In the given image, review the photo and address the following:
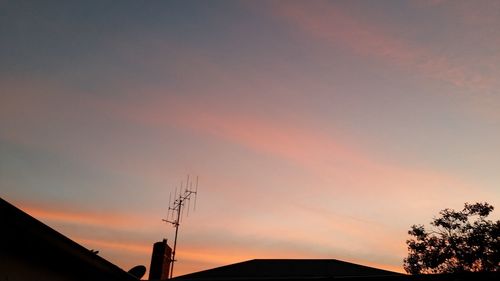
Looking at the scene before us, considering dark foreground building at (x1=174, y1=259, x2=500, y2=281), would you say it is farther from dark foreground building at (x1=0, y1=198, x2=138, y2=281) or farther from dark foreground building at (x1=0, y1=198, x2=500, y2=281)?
dark foreground building at (x1=0, y1=198, x2=138, y2=281)

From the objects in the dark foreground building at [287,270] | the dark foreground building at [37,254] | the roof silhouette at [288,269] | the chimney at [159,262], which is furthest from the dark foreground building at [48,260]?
the roof silhouette at [288,269]

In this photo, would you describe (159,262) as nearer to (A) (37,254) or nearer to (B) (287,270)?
(B) (287,270)

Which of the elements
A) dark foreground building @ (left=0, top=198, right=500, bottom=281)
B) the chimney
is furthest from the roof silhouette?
dark foreground building @ (left=0, top=198, right=500, bottom=281)

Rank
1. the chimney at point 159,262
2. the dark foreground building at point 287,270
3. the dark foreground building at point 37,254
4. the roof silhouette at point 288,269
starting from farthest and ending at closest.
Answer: the chimney at point 159,262
the roof silhouette at point 288,269
the dark foreground building at point 287,270
the dark foreground building at point 37,254

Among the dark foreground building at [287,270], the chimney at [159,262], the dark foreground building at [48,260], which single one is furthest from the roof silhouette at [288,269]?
the dark foreground building at [48,260]

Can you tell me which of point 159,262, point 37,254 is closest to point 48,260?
point 37,254

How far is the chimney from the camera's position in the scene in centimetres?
1641

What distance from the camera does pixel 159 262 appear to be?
1684 centimetres

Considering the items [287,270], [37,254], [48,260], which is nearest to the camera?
[37,254]

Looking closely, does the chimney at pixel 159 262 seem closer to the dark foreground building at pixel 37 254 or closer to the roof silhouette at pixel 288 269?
the roof silhouette at pixel 288 269

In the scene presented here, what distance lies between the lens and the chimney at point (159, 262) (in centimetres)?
1641

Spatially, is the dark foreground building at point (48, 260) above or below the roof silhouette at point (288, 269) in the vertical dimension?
below

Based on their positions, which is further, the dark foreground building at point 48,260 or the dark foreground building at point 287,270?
the dark foreground building at point 287,270

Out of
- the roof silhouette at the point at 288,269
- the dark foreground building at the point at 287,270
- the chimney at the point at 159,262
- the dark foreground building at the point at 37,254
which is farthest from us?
the chimney at the point at 159,262
